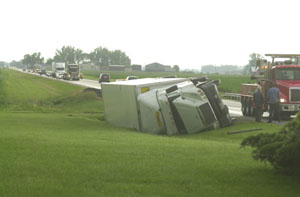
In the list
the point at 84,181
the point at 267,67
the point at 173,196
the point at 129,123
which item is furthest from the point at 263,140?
the point at 267,67

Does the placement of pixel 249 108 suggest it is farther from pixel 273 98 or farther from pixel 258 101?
pixel 258 101

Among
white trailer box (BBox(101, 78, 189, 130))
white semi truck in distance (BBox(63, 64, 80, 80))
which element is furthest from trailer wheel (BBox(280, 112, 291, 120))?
white semi truck in distance (BBox(63, 64, 80, 80))

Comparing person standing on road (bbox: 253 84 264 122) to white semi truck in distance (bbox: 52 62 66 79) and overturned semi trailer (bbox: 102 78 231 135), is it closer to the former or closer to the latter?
overturned semi trailer (bbox: 102 78 231 135)

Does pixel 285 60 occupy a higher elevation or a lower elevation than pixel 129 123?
higher

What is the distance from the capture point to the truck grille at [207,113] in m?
21.6

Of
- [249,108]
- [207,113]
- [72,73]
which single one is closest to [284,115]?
[249,108]

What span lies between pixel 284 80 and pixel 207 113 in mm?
8597

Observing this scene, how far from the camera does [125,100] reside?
2481 centimetres

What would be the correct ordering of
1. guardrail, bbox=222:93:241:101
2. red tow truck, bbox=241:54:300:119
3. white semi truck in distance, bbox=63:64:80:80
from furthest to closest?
white semi truck in distance, bbox=63:64:80:80 → guardrail, bbox=222:93:241:101 → red tow truck, bbox=241:54:300:119

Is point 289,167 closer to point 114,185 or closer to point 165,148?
point 114,185

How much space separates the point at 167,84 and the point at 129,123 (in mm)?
2762

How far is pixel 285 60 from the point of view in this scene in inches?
1220

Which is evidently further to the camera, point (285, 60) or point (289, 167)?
point (285, 60)

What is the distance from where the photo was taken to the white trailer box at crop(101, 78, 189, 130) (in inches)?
940
